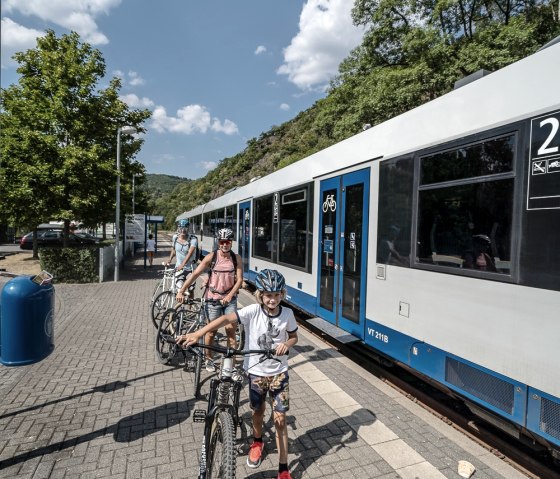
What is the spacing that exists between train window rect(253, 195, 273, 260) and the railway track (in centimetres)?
388

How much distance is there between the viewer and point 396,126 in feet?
15.7

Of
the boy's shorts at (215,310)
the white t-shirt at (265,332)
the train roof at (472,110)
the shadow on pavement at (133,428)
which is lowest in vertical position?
the shadow on pavement at (133,428)

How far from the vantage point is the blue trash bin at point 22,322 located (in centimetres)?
331

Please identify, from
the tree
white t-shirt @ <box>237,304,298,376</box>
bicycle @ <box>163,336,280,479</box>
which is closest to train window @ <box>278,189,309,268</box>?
white t-shirt @ <box>237,304,298,376</box>

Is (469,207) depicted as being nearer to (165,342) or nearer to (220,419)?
(220,419)

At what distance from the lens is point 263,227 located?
10.0 metres

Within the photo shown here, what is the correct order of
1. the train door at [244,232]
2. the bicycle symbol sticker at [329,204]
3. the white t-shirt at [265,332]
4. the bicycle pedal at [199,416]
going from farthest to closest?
the train door at [244,232]
the bicycle symbol sticker at [329,204]
the white t-shirt at [265,332]
the bicycle pedal at [199,416]

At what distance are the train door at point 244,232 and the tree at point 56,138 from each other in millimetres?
4814

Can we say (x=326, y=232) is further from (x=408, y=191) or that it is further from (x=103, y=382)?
(x=103, y=382)

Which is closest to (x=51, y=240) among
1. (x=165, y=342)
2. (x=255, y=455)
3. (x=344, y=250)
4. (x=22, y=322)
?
(x=165, y=342)

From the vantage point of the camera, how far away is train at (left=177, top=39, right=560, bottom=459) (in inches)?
116

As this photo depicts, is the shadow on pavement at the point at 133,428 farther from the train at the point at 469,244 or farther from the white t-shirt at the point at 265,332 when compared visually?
the train at the point at 469,244

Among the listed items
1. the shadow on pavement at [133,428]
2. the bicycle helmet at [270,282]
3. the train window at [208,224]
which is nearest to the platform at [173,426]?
the shadow on pavement at [133,428]

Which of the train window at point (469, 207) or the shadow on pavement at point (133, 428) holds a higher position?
the train window at point (469, 207)
